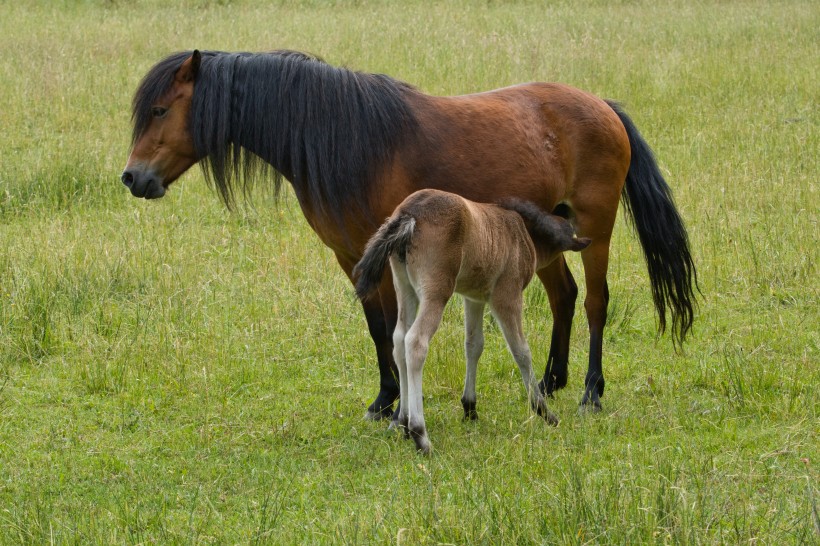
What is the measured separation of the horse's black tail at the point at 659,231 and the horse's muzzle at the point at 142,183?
282 centimetres

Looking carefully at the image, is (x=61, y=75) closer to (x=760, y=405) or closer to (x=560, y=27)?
(x=560, y=27)

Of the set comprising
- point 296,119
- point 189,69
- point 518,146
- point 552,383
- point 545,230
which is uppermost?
point 189,69

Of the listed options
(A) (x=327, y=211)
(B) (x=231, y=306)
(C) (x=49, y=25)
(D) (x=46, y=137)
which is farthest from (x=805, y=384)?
(C) (x=49, y=25)

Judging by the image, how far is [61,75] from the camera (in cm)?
1228

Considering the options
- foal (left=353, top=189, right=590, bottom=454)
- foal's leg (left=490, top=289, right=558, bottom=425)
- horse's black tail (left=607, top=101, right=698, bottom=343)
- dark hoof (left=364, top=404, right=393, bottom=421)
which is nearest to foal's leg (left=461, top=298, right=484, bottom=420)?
foal (left=353, top=189, right=590, bottom=454)

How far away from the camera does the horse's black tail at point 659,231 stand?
6.07 m

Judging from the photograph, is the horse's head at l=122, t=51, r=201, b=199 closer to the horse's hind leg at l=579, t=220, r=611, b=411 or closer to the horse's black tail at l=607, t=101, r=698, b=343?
the horse's hind leg at l=579, t=220, r=611, b=411

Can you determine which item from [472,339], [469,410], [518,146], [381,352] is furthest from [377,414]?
[518,146]

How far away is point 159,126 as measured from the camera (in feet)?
17.3

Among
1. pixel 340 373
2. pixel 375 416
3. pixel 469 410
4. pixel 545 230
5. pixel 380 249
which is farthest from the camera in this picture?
pixel 340 373

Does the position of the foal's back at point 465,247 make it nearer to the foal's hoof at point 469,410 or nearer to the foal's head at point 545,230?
the foal's head at point 545,230

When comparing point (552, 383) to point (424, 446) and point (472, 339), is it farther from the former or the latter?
point (424, 446)

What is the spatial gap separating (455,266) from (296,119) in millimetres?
1241

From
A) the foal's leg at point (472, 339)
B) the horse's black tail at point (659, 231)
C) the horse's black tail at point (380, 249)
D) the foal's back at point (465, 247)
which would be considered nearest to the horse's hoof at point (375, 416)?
the foal's leg at point (472, 339)
